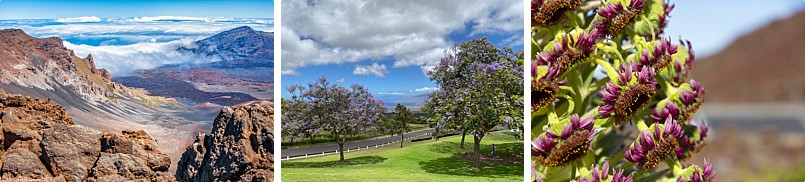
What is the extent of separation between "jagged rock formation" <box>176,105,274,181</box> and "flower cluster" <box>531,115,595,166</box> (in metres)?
2.23

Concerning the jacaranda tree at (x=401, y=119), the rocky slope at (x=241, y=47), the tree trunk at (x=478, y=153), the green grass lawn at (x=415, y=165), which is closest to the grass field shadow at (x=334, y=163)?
the green grass lawn at (x=415, y=165)

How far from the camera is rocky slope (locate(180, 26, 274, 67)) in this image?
392 cm

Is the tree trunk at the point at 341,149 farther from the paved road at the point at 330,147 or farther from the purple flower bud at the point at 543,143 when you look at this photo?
the purple flower bud at the point at 543,143

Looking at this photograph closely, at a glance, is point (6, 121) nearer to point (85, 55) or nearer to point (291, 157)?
point (85, 55)

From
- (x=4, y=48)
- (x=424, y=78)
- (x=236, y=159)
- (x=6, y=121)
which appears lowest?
(x=236, y=159)

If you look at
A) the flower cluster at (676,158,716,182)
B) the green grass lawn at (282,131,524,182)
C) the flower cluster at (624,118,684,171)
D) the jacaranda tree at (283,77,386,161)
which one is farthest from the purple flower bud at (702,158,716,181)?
the jacaranda tree at (283,77,386,161)

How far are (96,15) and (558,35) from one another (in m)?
3.17

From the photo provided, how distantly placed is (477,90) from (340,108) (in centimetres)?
105

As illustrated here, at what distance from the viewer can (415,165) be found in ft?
11.9

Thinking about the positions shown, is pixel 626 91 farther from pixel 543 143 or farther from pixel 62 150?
pixel 62 150

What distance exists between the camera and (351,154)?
3.44 m

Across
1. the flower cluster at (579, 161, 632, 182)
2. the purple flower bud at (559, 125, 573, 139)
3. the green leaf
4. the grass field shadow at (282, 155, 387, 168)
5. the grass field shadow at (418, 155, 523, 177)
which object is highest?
the green leaf

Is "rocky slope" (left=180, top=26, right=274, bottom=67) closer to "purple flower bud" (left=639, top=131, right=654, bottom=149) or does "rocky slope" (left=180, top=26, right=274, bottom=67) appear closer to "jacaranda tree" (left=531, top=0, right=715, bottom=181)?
"jacaranda tree" (left=531, top=0, right=715, bottom=181)

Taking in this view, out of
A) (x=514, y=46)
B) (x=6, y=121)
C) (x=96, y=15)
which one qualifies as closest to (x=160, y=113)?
(x=96, y=15)
